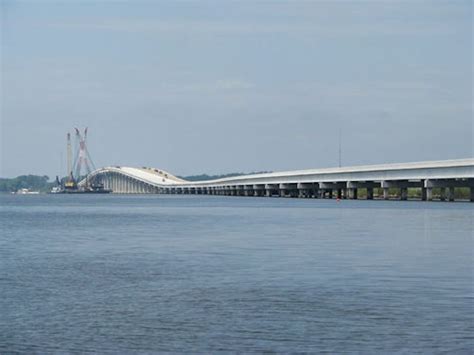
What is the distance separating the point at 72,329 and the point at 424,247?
28873 mm

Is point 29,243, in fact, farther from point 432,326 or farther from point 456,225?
point 432,326

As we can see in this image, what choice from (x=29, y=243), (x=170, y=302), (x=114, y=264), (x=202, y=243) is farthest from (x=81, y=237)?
(x=170, y=302)

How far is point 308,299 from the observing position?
28.9 meters

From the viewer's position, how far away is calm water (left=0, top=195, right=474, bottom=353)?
22.7 metres

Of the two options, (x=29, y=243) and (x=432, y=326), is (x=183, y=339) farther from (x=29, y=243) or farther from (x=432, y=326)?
(x=29, y=243)

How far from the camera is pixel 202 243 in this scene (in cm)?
5500

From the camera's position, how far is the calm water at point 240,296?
22.7 metres

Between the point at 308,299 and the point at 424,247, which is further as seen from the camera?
the point at 424,247

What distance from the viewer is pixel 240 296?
29.8 meters

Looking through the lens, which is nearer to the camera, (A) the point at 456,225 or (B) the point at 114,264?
(B) the point at 114,264

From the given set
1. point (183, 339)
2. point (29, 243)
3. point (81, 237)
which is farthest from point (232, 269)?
point (81, 237)

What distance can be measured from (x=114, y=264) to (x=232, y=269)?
5.59m

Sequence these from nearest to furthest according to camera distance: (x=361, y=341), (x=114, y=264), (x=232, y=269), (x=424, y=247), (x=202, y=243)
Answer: (x=361, y=341) → (x=232, y=269) → (x=114, y=264) → (x=424, y=247) → (x=202, y=243)

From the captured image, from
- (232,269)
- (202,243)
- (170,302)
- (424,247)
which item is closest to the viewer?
(170,302)
